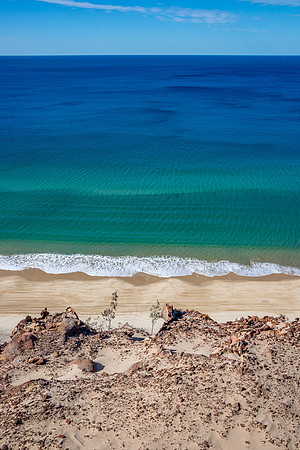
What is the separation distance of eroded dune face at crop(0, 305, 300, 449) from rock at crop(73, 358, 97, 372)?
0.14ft

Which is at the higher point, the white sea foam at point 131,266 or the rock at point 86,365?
the white sea foam at point 131,266

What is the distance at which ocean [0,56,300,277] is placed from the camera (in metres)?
30.4

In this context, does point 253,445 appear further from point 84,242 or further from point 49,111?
point 49,111

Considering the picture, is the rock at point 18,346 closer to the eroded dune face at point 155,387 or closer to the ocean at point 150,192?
the eroded dune face at point 155,387

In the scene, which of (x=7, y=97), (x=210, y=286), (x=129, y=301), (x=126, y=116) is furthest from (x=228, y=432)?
(x=7, y=97)

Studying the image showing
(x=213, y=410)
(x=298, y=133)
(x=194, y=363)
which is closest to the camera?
(x=213, y=410)

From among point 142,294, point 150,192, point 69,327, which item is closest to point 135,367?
point 69,327

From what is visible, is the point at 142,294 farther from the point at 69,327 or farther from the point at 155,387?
the point at 155,387

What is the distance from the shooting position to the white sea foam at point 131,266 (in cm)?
2845

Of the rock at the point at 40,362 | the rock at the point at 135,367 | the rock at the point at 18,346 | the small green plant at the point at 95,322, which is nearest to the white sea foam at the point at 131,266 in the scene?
the small green plant at the point at 95,322

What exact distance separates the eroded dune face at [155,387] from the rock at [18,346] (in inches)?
1.7

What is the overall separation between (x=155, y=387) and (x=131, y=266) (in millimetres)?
16320

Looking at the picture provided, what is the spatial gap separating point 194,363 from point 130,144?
47.9 meters

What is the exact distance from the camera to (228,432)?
37.8 feet
